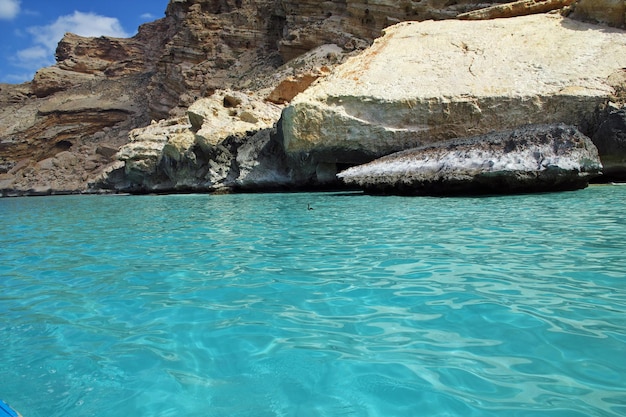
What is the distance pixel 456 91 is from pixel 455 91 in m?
0.02

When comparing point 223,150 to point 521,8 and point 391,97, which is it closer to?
point 391,97

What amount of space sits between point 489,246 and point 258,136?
38.3 ft

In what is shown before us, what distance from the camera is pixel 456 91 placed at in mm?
10984

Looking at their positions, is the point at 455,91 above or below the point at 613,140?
above

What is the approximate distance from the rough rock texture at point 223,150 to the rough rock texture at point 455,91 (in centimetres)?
201

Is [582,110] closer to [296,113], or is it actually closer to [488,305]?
[296,113]

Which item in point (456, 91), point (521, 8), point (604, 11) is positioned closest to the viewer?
point (456, 91)

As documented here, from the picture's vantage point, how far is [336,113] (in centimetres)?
1141

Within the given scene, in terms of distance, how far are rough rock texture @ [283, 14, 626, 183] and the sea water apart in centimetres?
672

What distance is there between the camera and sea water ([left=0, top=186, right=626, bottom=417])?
164cm

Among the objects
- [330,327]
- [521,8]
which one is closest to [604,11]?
[521,8]

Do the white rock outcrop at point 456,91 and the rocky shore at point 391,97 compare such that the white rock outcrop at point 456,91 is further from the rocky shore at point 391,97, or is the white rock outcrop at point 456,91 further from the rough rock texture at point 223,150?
the rough rock texture at point 223,150

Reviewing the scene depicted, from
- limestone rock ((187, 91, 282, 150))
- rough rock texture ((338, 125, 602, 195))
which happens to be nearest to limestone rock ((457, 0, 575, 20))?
rough rock texture ((338, 125, 602, 195))

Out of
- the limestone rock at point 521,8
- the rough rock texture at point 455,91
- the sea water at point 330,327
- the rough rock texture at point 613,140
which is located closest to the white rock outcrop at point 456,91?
the rough rock texture at point 455,91
